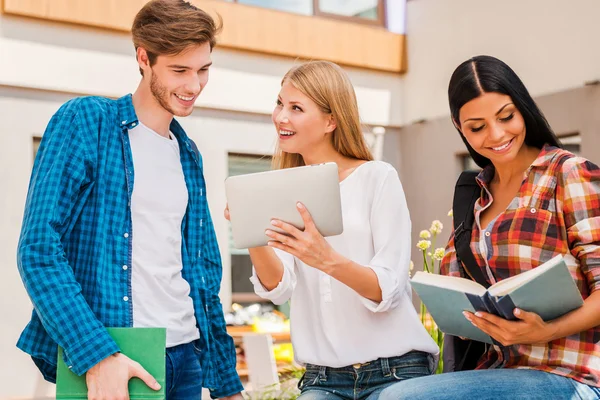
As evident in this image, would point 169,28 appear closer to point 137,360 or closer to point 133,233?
point 133,233

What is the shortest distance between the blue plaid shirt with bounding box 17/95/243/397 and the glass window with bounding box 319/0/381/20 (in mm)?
6062

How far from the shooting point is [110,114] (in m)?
1.99

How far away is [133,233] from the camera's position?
6.38 feet

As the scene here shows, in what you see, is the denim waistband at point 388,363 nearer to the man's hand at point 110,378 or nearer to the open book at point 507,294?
the open book at point 507,294

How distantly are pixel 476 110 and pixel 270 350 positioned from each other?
90.9 inches

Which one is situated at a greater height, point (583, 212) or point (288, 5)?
point (288, 5)

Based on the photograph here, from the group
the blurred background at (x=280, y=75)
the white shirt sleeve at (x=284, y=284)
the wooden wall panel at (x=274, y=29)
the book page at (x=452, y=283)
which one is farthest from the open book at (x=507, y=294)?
the wooden wall panel at (x=274, y=29)

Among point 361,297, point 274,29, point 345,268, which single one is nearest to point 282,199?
point 345,268

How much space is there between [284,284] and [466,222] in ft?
1.61

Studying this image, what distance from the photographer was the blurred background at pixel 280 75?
6.06 metres

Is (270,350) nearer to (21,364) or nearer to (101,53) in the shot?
(21,364)

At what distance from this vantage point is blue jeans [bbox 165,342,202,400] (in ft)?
6.50

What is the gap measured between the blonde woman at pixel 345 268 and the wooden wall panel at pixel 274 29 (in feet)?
14.8

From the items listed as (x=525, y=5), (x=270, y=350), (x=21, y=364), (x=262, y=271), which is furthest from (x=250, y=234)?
(x=525, y=5)
